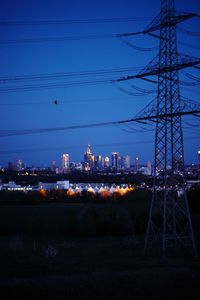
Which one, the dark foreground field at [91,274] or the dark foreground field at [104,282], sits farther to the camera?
the dark foreground field at [91,274]

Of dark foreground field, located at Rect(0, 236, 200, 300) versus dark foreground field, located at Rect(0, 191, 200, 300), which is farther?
dark foreground field, located at Rect(0, 191, 200, 300)

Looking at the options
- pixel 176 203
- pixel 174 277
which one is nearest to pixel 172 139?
pixel 176 203

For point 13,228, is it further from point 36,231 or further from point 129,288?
point 129,288

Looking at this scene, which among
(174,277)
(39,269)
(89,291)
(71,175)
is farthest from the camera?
(71,175)

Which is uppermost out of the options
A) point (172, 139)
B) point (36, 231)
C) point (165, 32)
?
point (165, 32)

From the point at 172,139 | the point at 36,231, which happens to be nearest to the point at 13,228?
the point at 36,231

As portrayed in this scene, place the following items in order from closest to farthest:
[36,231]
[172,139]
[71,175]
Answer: [172,139], [36,231], [71,175]

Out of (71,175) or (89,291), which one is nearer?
(89,291)

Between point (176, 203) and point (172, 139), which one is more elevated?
point (172, 139)

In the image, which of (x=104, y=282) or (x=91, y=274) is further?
(x=91, y=274)
